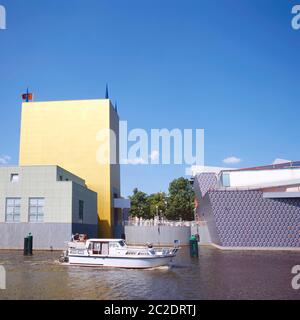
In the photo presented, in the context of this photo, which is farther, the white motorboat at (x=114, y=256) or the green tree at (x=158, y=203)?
Result: the green tree at (x=158, y=203)

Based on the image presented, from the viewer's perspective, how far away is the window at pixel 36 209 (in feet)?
151

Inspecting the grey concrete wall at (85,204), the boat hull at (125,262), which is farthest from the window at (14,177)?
the boat hull at (125,262)

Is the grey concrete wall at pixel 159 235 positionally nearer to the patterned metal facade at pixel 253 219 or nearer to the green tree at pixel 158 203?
the patterned metal facade at pixel 253 219

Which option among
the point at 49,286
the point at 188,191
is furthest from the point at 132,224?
the point at 49,286

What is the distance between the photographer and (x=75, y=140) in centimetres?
6303

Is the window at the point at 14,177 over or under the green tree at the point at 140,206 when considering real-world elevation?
over

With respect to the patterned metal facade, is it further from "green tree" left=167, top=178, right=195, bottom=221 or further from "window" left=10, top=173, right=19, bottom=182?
"green tree" left=167, top=178, right=195, bottom=221

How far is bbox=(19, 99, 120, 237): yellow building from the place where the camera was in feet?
206

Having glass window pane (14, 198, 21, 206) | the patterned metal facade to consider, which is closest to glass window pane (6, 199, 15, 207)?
glass window pane (14, 198, 21, 206)

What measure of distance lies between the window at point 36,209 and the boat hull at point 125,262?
1946 centimetres

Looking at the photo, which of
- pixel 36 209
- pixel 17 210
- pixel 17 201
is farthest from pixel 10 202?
pixel 36 209
